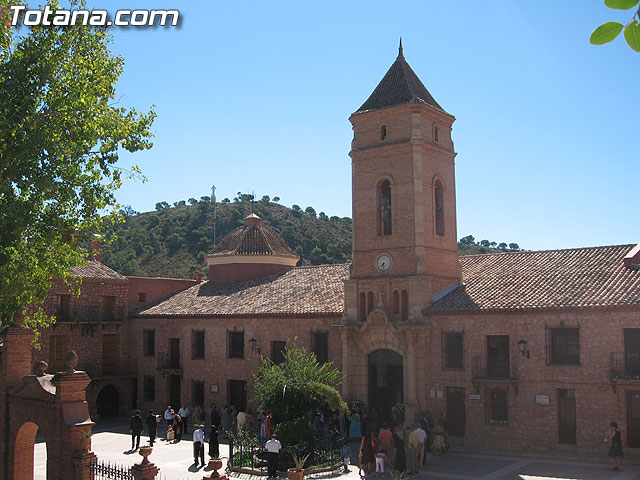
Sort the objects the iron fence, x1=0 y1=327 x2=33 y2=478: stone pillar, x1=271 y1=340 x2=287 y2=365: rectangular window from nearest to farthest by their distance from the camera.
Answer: the iron fence, x1=0 y1=327 x2=33 y2=478: stone pillar, x1=271 y1=340 x2=287 y2=365: rectangular window

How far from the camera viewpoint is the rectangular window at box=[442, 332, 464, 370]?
81.4 feet

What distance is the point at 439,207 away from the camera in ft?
92.3

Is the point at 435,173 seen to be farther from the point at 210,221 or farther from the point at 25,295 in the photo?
the point at 210,221

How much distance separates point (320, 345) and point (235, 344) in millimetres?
4840

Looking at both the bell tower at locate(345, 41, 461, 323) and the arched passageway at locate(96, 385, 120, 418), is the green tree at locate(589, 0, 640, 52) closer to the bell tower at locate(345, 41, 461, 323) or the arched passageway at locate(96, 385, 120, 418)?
the bell tower at locate(345, 41, 461, 323)

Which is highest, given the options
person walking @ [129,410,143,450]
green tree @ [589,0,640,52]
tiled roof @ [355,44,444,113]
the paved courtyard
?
tiled roof @ [355,44,444,113]

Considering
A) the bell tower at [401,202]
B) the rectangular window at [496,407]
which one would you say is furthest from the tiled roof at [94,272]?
→ the rectangular window at [496,407]

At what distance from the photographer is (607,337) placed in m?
21.4

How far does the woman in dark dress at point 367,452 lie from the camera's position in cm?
1981

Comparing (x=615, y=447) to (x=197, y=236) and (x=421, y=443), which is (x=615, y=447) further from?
(x=197, y=236)

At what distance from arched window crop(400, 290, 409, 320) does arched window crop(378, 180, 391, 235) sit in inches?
109

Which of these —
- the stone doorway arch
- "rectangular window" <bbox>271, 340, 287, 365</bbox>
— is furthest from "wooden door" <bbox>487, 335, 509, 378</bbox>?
the stone doorway arch

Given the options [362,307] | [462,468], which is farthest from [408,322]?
[462,468]

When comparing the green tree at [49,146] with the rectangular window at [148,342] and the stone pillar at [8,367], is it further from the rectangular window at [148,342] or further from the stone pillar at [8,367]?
the rectangular window at [148,342]
